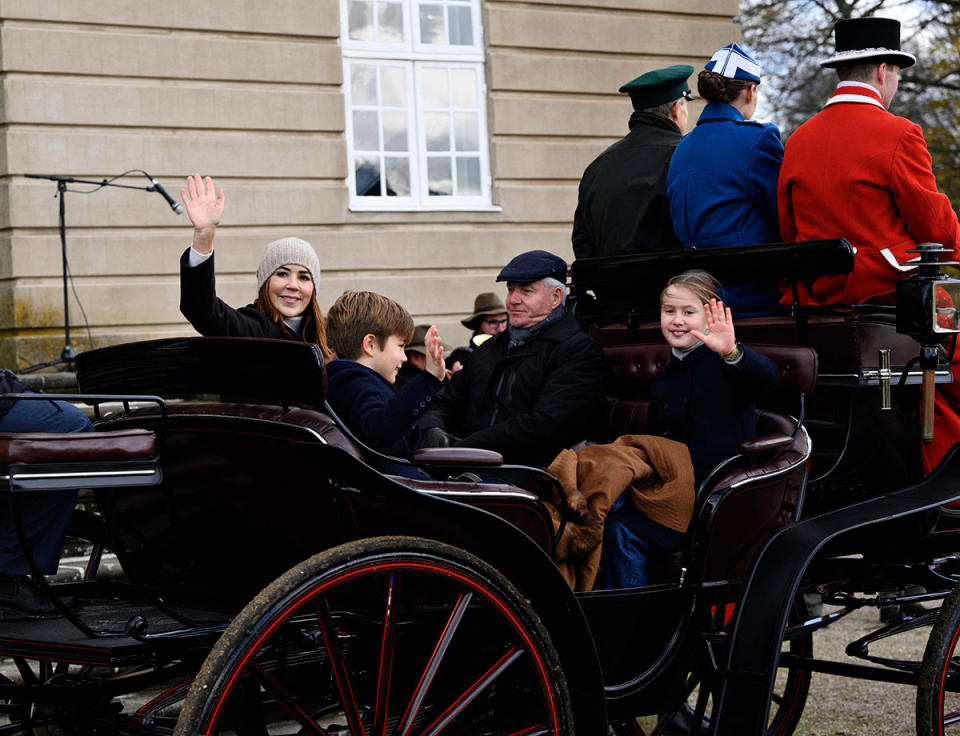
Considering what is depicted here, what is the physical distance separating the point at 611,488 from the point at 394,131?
25.4 ft

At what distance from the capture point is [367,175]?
10641 millimetres

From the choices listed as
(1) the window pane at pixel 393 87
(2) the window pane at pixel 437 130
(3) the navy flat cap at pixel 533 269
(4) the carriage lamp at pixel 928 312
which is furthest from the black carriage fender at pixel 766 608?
(1) the window pane at pixel 393 87

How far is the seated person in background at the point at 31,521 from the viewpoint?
9.95ft

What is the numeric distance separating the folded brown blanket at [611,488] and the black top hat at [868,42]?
1664mm

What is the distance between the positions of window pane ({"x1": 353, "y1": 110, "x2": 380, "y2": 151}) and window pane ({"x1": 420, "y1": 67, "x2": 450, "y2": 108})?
52 centimetres

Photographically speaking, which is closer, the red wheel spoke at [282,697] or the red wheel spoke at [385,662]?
the red wheel spoke at [282,697]

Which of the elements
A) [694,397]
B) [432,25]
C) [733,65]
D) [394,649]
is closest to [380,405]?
[394,649]

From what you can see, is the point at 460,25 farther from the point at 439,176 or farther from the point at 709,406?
the point at 709,406

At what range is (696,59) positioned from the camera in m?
11.7

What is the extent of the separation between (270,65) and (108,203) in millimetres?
1774

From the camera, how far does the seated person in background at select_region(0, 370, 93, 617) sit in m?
3.03

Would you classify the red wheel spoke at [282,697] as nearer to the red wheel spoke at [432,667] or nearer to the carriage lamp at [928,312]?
the red wheel spoke at [432,667]

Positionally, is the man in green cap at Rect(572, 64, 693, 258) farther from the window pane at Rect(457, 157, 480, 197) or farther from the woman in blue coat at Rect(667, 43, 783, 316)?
the window pane at Rect(457, 157, 480, 197)

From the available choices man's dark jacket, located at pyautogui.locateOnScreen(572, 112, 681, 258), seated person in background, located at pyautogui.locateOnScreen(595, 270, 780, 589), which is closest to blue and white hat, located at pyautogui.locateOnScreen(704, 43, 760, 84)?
man's dark jacket, located at pyautogui.locateOnScreen(572, 112, 681, 258)
